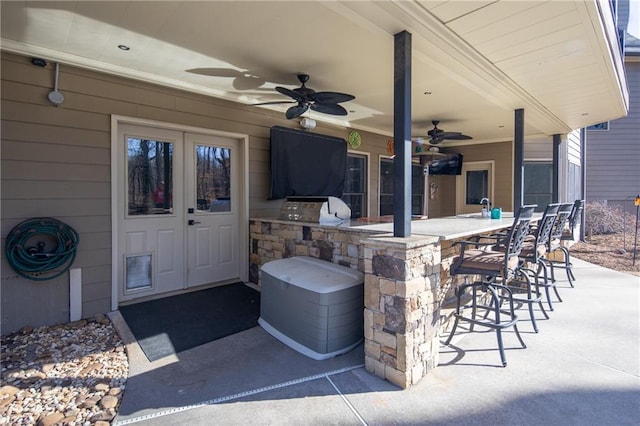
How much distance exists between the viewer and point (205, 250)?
4.47m

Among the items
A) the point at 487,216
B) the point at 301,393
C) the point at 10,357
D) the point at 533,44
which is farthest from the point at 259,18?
the point at 487,216

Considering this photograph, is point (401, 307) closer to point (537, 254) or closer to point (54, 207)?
point (537, 254)

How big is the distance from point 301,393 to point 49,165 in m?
3.11

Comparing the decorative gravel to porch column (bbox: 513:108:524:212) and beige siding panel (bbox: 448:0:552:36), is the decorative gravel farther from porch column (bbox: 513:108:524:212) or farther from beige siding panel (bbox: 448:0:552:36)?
porch column (bbox: 513:108:524:212)

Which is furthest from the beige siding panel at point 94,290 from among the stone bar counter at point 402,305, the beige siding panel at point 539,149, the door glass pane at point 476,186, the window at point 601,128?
the window at point 601,128

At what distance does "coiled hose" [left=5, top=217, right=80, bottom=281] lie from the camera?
3039 mm

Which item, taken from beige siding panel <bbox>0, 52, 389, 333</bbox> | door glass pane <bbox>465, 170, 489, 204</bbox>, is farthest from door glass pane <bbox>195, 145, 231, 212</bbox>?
door glass pane <bbox>465, 170, 489, 204</bbox>

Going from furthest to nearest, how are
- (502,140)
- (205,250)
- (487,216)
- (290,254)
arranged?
(502,140)
(487,216)
(205,250)
(290,254)

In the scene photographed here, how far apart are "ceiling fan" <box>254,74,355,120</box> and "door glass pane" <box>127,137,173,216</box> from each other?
1.50 meters

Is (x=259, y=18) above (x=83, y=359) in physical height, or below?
above

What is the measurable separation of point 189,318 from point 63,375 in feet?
3.84

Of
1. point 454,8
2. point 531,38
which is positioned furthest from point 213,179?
point 531,38

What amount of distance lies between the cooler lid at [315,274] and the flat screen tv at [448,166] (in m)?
6.11

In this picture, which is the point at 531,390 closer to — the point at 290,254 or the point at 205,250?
the point at 290,254
